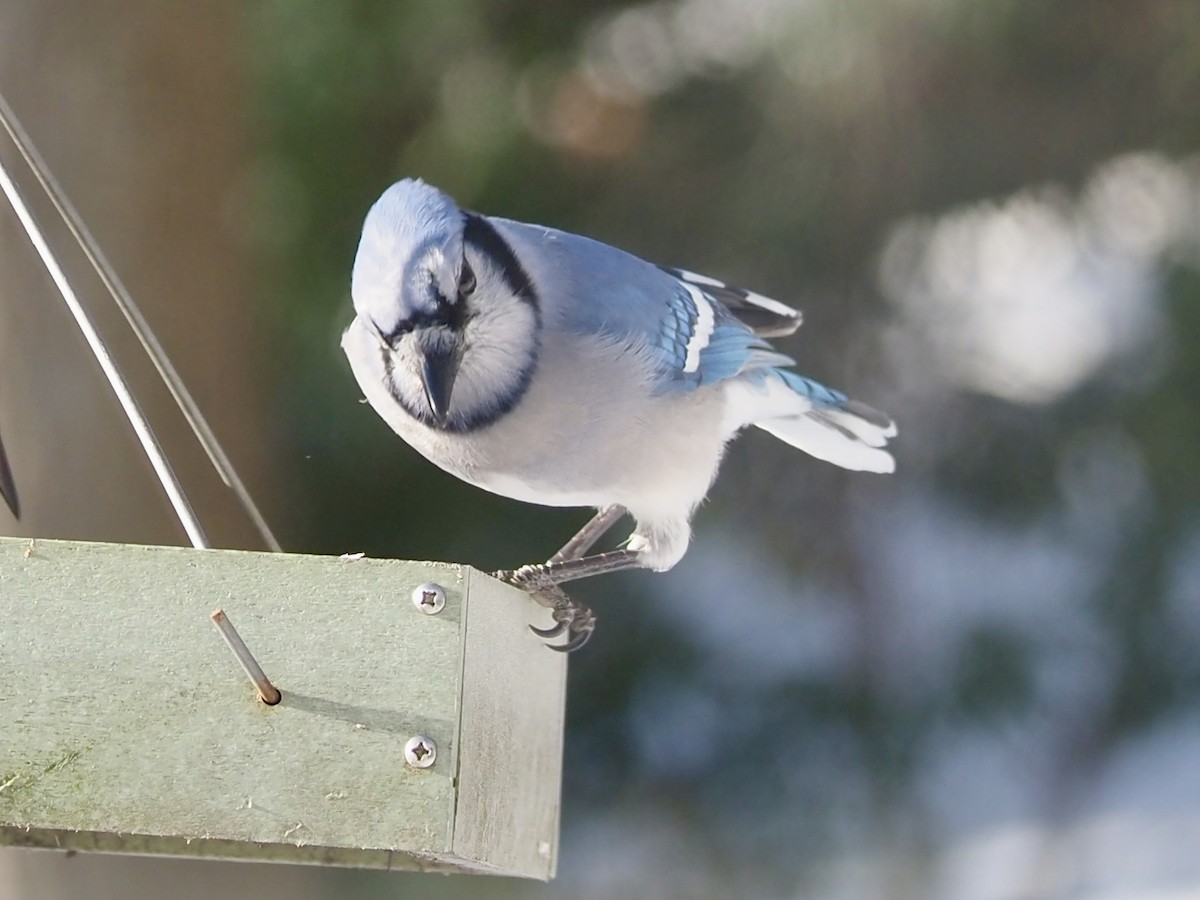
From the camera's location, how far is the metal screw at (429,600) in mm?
734

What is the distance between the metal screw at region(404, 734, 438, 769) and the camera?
711 millimetres

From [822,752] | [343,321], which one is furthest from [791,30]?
[822,752]

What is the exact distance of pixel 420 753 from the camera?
2.34 ft

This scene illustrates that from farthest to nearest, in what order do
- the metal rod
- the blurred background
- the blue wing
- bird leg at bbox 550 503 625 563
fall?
the blurred background < bird leg at bbox 550 503 625 563 < the blue wing < the metal rod

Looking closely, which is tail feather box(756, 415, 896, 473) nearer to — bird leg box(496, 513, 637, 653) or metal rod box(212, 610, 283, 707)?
bird leg box(496, 513, 637, 653)

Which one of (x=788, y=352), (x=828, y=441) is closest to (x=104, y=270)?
(x=828, y=441)

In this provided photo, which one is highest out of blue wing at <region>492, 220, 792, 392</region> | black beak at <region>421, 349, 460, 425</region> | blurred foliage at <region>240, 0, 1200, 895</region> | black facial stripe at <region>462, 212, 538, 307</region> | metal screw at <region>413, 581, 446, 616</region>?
blurred foliage at <region>240, 0, 1200, 895</region>

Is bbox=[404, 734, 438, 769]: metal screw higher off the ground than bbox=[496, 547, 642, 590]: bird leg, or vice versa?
bbox=[496, 547, 642, 590]: bird leg

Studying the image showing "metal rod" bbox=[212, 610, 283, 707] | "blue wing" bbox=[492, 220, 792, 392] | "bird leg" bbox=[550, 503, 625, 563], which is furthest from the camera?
"bird leg" bbox=[550, 503, 625, 563]

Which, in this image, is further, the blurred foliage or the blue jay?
A: the blurred foliage

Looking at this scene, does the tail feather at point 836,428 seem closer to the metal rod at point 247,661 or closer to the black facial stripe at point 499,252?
the black facial stripe at point 499,252

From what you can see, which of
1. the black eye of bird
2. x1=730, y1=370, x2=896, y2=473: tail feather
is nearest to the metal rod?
the black eye of bird

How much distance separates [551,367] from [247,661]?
1.29ft

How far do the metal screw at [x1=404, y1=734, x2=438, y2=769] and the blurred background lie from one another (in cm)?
117
